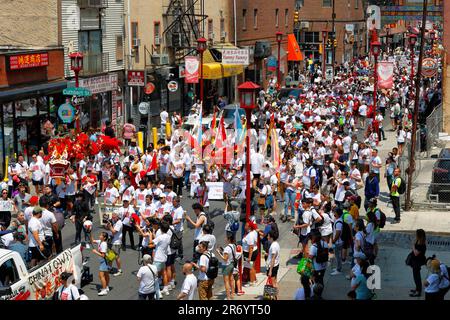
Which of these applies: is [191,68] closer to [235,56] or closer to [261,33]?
[235,56]

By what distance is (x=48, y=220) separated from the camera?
19625mm

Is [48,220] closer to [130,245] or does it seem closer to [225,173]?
[130,245]

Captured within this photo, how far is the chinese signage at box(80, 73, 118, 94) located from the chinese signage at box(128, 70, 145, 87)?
72 cm

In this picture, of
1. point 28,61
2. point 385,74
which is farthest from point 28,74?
point 385,74

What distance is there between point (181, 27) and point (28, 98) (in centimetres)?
1718

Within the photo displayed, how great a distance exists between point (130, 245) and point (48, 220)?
3.05 meters

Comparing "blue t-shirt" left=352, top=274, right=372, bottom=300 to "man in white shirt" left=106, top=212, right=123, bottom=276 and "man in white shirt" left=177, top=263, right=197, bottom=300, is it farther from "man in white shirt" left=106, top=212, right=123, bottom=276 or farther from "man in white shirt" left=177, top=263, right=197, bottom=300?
"man in white shirt" left=106, top=212, right=123, bottom=276

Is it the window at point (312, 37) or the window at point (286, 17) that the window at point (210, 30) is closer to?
the window at point (286, 17)

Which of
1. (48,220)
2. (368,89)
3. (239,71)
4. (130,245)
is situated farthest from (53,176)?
(239,71)

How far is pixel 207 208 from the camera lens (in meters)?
24.4

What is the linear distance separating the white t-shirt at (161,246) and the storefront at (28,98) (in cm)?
1486

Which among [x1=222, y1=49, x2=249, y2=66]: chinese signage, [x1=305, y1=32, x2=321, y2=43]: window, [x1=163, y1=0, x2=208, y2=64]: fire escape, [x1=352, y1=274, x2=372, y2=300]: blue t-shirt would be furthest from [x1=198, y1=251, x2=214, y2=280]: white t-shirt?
[x1=305, y1=32, x2=321, y2=43]: window

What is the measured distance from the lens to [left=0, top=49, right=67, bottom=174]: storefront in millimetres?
33188

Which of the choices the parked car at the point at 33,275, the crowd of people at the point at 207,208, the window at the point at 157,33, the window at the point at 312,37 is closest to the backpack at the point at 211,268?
the crowd of people at the point at 207,208
